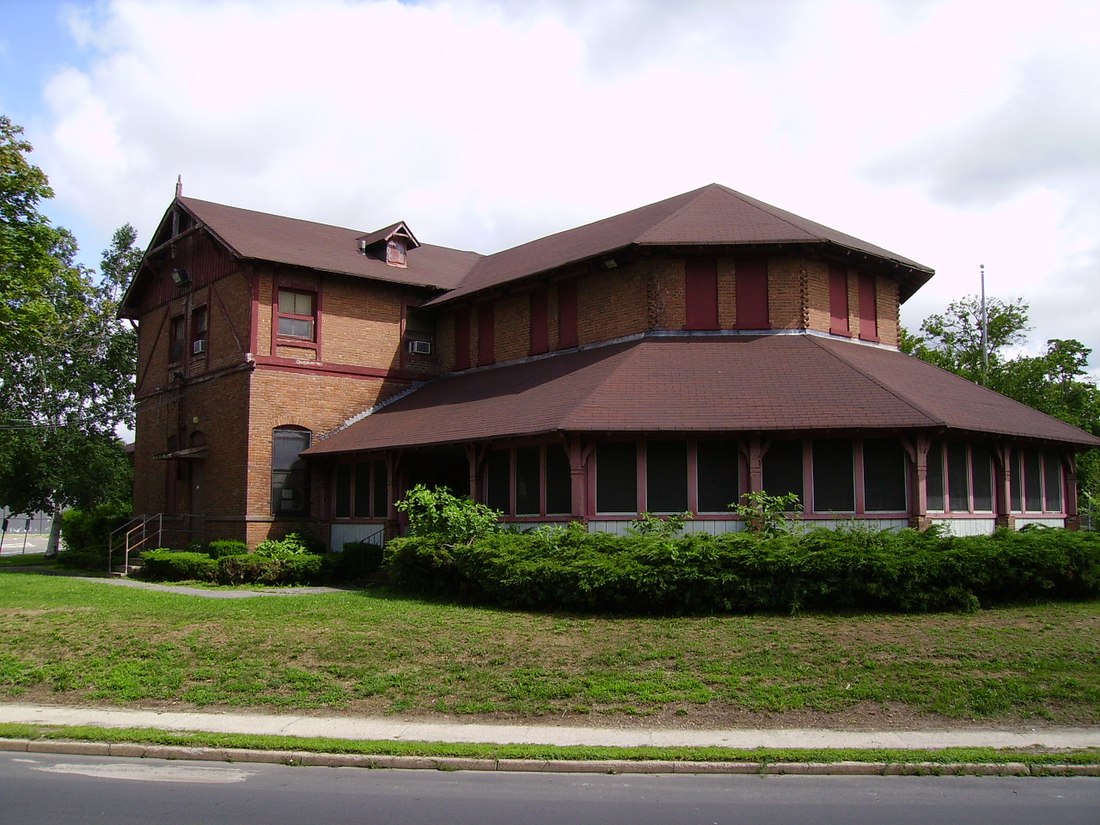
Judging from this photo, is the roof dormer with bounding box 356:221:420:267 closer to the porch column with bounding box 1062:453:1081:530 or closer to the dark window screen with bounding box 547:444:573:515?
the dark window screen with bounding box 547:444:573:515

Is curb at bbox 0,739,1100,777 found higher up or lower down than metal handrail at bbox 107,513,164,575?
lower down

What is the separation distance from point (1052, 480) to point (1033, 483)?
1054 millimetres

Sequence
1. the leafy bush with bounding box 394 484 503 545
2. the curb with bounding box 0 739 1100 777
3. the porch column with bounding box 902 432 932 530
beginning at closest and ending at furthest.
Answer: the curb with bounding box 0 739 1100 777
the porch column with bounding box 902 432 932 530
the leafy bush with bounding box 394 484 503 545

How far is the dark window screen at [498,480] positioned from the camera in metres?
22.4

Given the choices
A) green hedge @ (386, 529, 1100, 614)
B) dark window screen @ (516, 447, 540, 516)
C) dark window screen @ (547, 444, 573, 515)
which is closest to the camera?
green hedge @ (386, 529, 1100, 614)

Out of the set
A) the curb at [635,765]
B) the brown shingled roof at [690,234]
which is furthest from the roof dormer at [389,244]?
the curb at [635,765]

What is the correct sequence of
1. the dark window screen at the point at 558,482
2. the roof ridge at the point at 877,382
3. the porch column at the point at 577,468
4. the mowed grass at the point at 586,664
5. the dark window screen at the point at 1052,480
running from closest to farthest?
the mowed grass at the point at 586,664 → the roof ridge at the point at 877,382 → the porch column at the point at 577,468 → the dark window screen at the point at 558,482 → the dark window screen at the point at 1052,480

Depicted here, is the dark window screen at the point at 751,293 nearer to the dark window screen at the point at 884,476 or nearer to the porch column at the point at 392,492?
the dark window screen at the point at 884,476

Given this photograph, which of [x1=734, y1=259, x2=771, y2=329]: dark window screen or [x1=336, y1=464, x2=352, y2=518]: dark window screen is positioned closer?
[x1=734, y1=259, x2=771, y2=329]: dark window screen

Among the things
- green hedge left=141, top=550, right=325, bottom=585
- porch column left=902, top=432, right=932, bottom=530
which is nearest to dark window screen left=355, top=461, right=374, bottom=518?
green hedge left=141, top=550, right=325, bottom=585

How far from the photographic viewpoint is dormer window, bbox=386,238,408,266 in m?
30.8

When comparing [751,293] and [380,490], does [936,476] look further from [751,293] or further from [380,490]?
[380,490]

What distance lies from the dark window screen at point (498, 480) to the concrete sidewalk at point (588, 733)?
1122 cm

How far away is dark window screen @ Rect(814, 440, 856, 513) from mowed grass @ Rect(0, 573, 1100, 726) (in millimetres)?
4772
